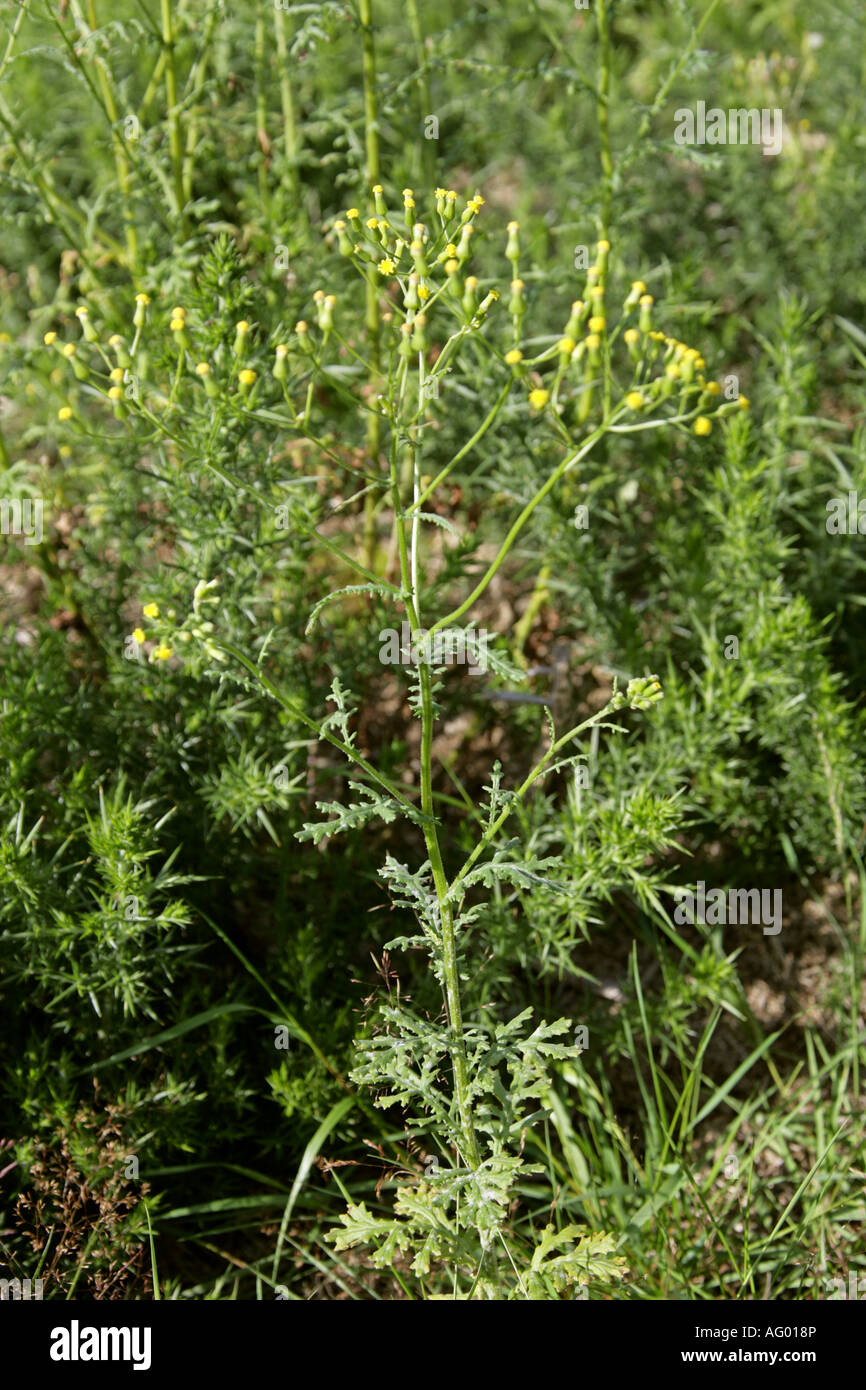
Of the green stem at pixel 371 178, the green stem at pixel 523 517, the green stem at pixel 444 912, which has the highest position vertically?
the green stem at pixel 371 178

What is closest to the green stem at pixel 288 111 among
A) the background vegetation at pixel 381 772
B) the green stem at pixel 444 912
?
the background vegetation at pixel 381 772

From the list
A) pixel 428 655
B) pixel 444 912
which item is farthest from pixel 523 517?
pixel 444 912

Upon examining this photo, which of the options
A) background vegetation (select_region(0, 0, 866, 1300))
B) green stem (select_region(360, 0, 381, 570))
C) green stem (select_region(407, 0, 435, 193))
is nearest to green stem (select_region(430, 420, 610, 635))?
background vegetation (select_region(0, 0, 866, 1300))

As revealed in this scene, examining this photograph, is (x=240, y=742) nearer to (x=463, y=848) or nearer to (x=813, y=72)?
(x=463, y=848)

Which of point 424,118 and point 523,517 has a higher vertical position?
point 424,118

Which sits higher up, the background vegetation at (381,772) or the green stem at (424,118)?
the green stem at (424,118)

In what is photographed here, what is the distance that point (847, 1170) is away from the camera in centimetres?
268

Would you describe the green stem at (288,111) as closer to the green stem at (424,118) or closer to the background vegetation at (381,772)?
the background vegetation at (381,772)

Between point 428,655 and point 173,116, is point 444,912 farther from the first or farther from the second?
point 173,116

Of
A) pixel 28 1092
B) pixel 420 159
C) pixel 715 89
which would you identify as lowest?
pixel 28 1092

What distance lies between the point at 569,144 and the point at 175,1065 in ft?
10.3

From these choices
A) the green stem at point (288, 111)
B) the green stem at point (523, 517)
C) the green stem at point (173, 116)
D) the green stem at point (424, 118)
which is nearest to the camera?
the green stem at point (523, 517)

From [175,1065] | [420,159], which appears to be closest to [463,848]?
[175,1065]

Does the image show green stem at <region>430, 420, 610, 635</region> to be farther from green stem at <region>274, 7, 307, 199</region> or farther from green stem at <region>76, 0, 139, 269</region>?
green stem at <region>274, 7, 307, 199</region>
